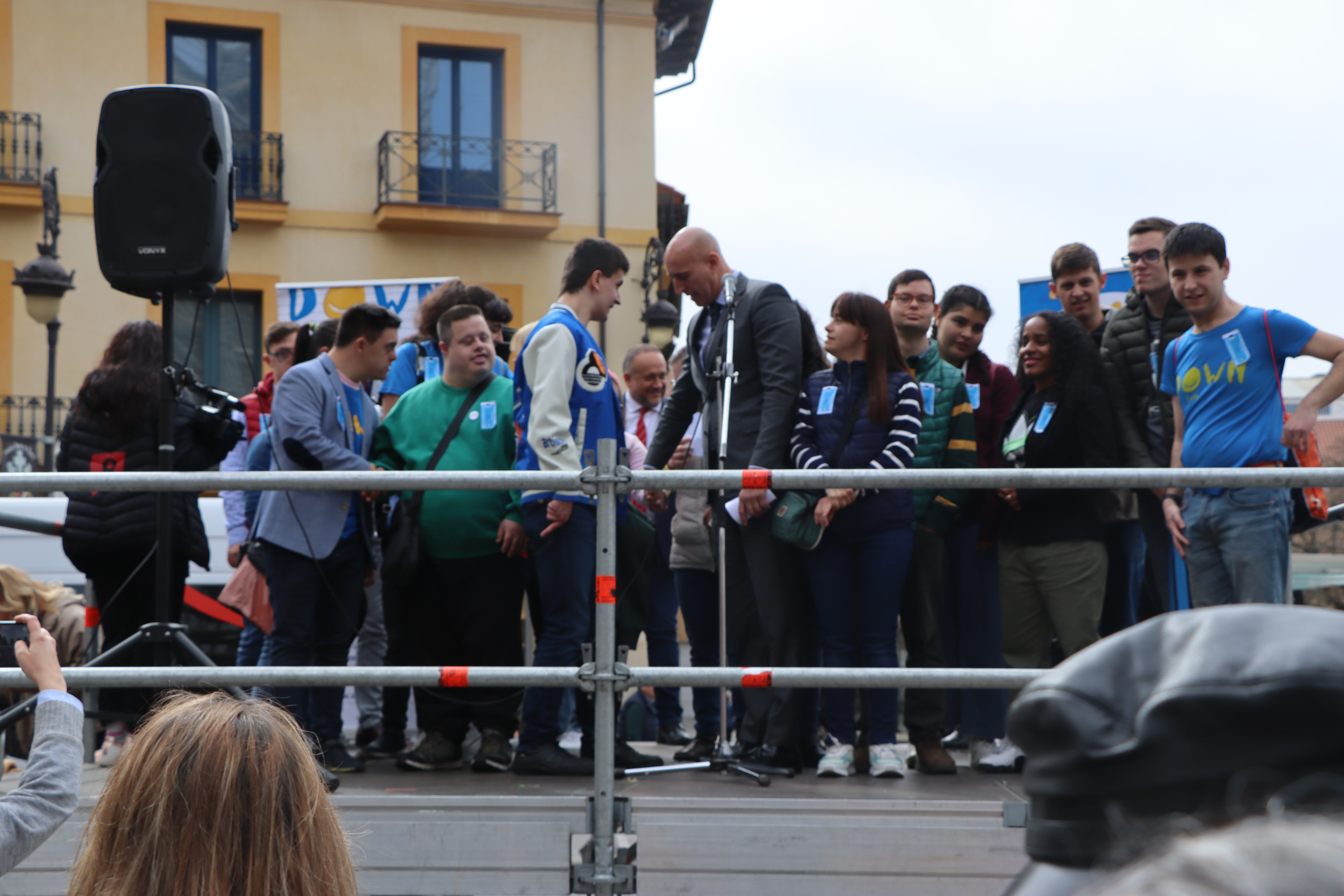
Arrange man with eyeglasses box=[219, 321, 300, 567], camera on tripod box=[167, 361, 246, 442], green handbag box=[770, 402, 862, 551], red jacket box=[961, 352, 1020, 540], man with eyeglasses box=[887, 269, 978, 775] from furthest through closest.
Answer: man with eyeglasses box=[219, 321, 300, 567], red jacket box=[961, 352, 1020, 540], camera on tripod box=[167, 361, 246, 442], man with eyeglasses box=[887, 269, 978, 775], green handbag box=[770, 402, 862, 551]

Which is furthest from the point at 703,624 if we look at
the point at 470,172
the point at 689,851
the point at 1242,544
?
the point at 470,172

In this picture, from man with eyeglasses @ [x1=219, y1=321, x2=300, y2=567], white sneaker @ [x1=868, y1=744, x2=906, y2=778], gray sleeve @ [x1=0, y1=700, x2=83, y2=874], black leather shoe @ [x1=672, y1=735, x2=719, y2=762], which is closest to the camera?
gray sleeve @ [x1=0, y1=700, x2=83, y2=874]

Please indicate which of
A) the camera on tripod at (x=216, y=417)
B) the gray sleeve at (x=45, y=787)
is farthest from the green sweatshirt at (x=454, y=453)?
the gray sleeve at (x=45, y=787)

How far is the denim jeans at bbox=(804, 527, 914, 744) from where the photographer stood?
4188mm

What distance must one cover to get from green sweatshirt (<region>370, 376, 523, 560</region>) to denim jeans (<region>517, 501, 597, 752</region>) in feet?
0.69

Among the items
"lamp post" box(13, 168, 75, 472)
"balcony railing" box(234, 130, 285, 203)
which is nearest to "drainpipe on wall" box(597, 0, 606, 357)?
"balcony railing" box(234, 130, 285, 203)

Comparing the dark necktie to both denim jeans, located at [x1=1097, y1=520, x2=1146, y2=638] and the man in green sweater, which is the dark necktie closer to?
the man in green sweater

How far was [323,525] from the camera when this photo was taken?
432 cm

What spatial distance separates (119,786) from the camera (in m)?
1.52

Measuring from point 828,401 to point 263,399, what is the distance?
8.51 feet

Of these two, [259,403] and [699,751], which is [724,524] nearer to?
[699,751]

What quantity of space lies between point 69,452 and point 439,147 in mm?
12525

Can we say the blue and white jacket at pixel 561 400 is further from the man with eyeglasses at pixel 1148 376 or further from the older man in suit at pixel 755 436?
the man with eyeglasses at pixel 1148 376

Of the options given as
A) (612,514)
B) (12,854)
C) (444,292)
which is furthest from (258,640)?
(12,854)
